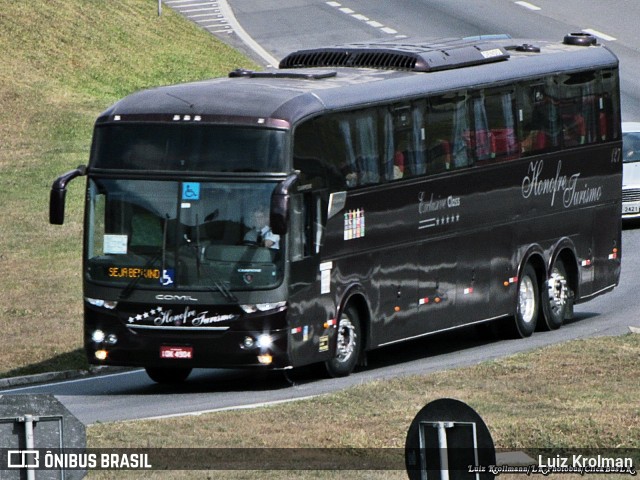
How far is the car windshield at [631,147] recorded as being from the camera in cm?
3288

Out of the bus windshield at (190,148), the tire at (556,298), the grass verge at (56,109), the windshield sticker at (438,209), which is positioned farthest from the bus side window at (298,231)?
the tire at (556,298)

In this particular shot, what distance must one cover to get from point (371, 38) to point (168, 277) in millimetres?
34001

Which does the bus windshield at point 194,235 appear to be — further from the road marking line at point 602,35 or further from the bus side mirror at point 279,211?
the road marking line at point 602,35

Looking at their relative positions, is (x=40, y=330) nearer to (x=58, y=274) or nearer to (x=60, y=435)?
(x=58, y=274)

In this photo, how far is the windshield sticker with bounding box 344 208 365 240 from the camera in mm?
18734

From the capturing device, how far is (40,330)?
22.6 metres

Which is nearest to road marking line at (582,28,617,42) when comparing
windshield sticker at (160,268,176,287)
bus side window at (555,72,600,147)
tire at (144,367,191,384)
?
bus side window at (555,72,600,147)

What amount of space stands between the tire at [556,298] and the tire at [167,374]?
19.4 feet

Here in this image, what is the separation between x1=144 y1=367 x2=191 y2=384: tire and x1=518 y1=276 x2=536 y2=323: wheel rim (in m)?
5.35

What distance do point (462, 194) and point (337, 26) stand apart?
33.1 m

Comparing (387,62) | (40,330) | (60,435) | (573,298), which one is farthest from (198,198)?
(60,435)

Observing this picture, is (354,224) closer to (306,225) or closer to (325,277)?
(325,277)

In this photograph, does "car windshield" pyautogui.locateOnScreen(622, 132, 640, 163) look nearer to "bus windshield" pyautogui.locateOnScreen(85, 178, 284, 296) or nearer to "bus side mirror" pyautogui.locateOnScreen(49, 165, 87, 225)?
"bus windshield" pyautogui.locateOnScreen(85, 178, 284, 296)

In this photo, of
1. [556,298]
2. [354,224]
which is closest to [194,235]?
[354,224]
